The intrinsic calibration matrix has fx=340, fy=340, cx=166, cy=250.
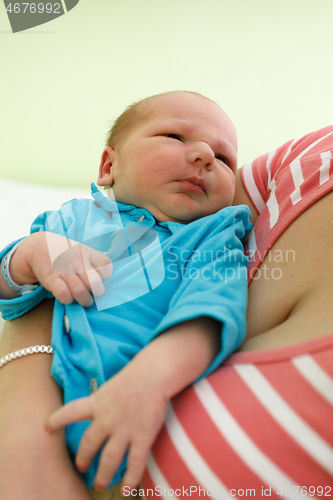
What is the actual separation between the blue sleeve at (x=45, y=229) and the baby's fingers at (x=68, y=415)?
248 millimetres

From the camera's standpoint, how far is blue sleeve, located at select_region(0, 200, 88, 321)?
0.57 m

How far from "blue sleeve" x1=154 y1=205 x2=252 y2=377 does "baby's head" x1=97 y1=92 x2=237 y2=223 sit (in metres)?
0.09

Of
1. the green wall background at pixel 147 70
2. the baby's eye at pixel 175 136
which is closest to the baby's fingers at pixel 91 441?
the baby's eye at pixel 175 136

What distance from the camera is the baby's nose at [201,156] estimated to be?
2.29ft

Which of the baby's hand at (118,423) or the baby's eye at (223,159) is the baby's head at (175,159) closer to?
the baby's eye at (223,159)

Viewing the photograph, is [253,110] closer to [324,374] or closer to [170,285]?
[170,285]

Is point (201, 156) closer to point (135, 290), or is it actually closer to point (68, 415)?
point (135, 290)

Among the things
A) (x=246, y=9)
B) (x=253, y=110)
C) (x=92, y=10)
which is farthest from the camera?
(x=253, y=110)

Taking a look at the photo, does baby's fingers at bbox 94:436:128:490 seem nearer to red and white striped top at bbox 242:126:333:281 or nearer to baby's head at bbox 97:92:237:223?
red and white striped top at bbox 242:126:333:281

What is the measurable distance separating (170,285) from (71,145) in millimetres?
1276

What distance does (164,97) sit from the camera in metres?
0.85

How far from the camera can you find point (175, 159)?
702 millimetres

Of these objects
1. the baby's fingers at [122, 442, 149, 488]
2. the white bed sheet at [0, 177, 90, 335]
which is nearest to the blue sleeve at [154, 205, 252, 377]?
the baby's fingers at [122, 442, 149, 488]

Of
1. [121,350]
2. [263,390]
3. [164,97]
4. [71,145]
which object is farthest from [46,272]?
[71,145]
